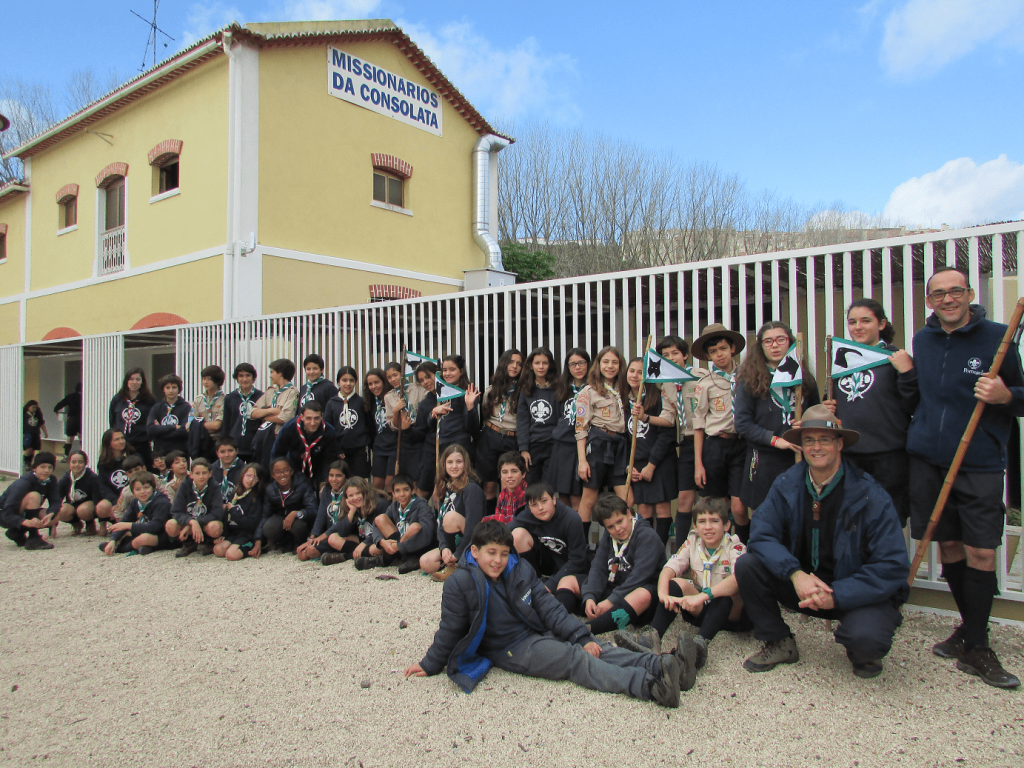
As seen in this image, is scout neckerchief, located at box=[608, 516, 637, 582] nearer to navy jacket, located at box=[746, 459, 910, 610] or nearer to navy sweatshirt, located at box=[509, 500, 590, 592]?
navy sweatshirt, located at box=[509, 500, 590, 592]

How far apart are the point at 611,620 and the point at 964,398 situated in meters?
2.22

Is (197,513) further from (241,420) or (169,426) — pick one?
(169,426)

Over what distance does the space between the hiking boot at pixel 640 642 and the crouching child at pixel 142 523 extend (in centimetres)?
497

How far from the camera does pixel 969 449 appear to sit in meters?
3.34

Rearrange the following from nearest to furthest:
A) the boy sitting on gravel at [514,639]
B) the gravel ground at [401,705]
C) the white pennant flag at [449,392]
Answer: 1. the gravel ground at [401,705]
2. the boy sitting on gravel at [514,639]
3. the white pennant flag at [449,392]

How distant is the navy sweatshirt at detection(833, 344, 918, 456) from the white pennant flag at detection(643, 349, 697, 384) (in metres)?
1.22

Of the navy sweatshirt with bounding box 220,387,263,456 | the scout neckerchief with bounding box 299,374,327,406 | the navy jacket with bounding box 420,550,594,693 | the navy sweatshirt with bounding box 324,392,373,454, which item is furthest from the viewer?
the navy sweatshirt with bounding box 220,387,263,456

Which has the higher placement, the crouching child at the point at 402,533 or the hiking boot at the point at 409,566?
the crouching child at the point at 402,533

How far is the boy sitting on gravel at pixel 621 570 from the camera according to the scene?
13.0 feet

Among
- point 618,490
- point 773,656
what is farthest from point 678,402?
point 773,656

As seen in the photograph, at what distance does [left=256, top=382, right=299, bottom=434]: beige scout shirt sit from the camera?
282 inches

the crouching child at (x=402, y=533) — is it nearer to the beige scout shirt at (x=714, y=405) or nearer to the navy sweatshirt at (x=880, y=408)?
the beige scout shirt at (x=714, y=405)

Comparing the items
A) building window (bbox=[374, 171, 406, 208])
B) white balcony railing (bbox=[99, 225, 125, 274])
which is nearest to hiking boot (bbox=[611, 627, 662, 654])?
building window (bbox=[374, 171, 406, 208])

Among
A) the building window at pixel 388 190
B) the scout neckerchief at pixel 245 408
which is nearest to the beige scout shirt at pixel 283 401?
the scout neckerchief at pixel 245 408
